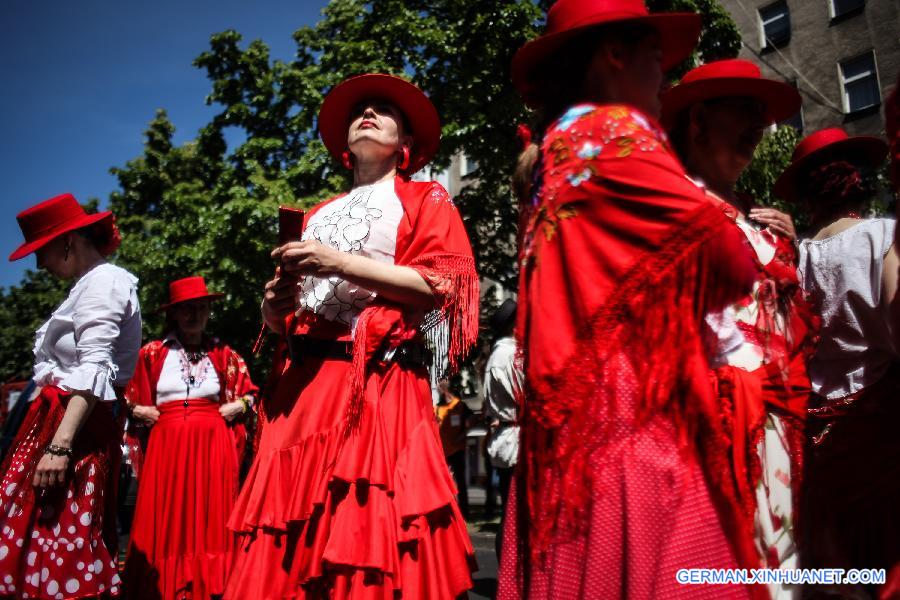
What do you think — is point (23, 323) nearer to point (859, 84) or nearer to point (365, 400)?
point (859, 84)

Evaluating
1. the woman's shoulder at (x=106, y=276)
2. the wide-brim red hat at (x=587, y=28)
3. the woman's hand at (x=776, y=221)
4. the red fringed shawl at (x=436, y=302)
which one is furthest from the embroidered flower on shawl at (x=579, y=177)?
the woman's shoulder at (x=106, y=276)

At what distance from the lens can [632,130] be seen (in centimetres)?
151

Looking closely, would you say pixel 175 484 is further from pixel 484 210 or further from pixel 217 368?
pixel 484 210

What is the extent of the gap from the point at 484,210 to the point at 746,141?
11.7 meters

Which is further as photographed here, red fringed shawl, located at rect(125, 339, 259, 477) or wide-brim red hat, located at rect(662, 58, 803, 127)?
red fringed shawl, located at rect(125, 339, 259, 477)

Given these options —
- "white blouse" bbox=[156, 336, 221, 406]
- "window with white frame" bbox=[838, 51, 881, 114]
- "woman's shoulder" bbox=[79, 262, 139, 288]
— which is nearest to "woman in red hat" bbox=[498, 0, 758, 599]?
"woman's shoulder" bbox=[79, 262, 139, 288]

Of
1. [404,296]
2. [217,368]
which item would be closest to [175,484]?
[217,368]

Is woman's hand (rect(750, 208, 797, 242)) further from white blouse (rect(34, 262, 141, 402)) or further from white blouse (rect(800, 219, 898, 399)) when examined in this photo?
white blouse (rect(34, 262, 141, 402))

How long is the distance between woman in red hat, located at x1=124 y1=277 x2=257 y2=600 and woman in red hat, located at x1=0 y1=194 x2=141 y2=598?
137 centimetres

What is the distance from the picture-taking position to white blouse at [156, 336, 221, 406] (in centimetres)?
546

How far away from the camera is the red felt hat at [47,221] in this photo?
357cm

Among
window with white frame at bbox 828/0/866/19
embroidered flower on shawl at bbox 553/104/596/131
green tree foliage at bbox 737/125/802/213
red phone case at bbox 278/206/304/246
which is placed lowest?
embroidered flower on shawl at bbox 553/104/596/131

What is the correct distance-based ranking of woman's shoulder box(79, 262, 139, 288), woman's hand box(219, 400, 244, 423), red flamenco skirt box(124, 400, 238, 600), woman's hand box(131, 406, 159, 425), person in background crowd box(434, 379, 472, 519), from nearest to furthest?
woman's shoulder box(79, 262, 139, 288), red flamenco skirt box(124, 400, 238, 600), woman's hand box(131, 406, 159, 425), woman's hand box(219, 400, 244, 423), person in background crowd box(434, 379, 472, 519)

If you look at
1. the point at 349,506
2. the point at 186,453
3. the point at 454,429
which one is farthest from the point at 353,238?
the point at 454,429
